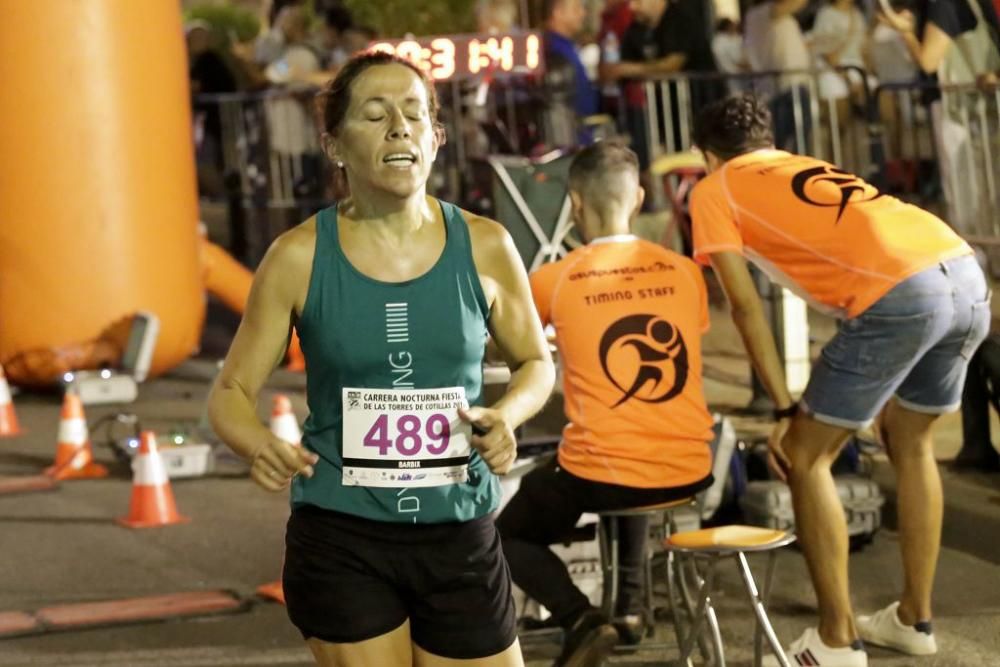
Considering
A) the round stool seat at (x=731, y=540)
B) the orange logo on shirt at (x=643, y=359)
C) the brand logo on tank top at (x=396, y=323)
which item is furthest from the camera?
the orange logo on shirt at (x=643, y=359)

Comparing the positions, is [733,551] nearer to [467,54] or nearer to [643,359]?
[643,359]

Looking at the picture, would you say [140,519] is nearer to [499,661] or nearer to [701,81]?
[499,661]

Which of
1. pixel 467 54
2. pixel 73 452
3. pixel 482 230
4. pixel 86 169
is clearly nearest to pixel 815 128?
pixel 467 54

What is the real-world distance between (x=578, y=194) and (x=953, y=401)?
1.41m

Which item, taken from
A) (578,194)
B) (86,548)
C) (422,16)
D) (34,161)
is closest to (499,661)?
(578,194)

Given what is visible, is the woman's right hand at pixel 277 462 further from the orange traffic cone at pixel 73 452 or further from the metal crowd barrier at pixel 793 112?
the metal crowd barrier at pixel 793 112

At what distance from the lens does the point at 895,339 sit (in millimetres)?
5754

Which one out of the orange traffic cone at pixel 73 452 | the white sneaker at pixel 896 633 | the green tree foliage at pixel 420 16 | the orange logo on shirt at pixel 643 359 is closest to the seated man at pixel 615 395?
the orange logo on shirt at pixel 643 359

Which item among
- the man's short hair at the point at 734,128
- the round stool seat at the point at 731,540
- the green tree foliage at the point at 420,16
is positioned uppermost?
the green tree foliage at the point at 420,16

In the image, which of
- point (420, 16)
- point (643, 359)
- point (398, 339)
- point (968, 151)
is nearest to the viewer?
point (398, 339)

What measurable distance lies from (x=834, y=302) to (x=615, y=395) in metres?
0.75

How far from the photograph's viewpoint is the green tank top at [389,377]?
3.81 m

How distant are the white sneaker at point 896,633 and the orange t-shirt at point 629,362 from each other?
2.80ft

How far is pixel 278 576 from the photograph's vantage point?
7.71 m
